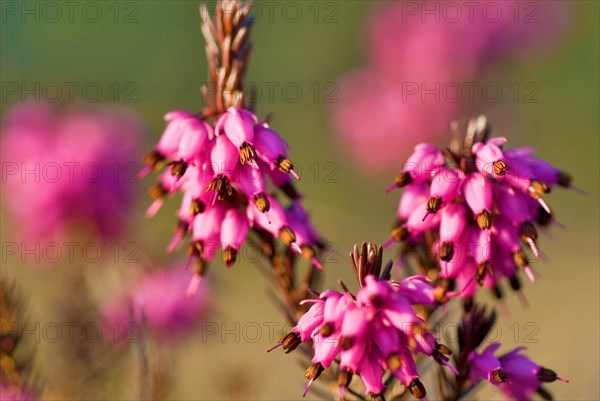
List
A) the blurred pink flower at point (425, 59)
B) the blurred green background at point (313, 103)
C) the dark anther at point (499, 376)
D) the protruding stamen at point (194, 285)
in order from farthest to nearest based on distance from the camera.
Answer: the blurred pink flower at point (425, 59), the blurred green background at point (313, 103), the protruding stamen at point (194, 285), the dark anther at point (499, 376)

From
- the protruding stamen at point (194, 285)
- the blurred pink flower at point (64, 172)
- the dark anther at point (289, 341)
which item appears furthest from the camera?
the blurred pink flower at point (64, 172)

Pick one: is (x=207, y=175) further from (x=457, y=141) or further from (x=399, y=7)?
(x=399, y=7)

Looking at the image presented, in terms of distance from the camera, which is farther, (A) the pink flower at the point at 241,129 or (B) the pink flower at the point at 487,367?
(A) the pink flower at the point at 241,129

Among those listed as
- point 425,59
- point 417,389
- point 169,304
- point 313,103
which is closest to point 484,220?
point 417,389

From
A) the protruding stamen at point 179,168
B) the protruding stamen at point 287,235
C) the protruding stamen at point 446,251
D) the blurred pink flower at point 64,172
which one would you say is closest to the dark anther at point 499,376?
the protruding stamen at point 446,251

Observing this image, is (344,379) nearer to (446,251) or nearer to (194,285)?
(446,251)

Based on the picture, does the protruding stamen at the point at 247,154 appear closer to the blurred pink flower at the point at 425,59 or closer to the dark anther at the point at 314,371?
the dark anther at the point at 314,371

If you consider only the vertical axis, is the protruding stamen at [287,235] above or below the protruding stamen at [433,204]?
below

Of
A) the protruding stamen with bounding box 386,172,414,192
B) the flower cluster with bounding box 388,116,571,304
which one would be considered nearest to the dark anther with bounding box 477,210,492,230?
the flower cluster with bounding box 388,116,571,304
